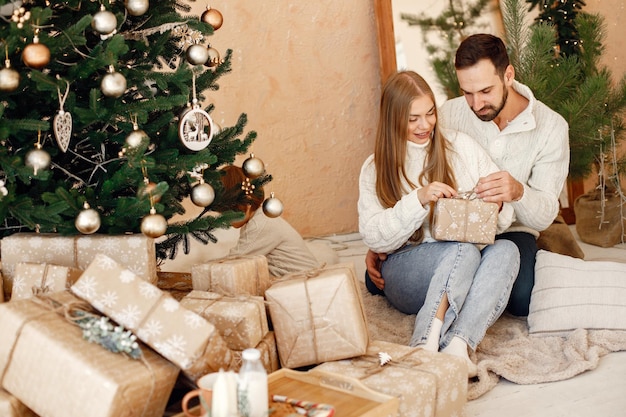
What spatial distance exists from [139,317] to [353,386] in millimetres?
495

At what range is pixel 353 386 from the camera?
1.63m

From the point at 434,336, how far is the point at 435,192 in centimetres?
44

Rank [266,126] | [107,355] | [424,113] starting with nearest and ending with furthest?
1. [107,355]
2. [424,113]
3. [266,126]

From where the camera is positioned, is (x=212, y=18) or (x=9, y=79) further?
(x=212, y=18)

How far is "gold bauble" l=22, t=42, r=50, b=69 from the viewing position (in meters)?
1.71

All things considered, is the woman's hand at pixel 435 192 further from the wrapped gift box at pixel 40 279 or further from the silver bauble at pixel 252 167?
the wrapped gift box at pixel 40 279

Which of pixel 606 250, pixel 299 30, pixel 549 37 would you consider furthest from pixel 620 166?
pixel 299 30

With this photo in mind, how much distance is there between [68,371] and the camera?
1.49m

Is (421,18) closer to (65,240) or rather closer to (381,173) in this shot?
(381,173)

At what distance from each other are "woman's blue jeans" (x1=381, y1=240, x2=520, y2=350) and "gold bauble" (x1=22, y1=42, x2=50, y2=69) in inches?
51.3

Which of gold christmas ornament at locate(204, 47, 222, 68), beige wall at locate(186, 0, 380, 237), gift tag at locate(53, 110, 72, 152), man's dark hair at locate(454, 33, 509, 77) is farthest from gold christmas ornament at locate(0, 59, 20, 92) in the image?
beige wall at locate(186, 0, 380, 237)

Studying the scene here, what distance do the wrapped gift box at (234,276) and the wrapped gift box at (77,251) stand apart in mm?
142

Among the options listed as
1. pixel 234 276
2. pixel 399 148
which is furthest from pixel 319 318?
pixel 399 148

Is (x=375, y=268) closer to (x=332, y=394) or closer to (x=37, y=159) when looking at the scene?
(x=332, y=394)
